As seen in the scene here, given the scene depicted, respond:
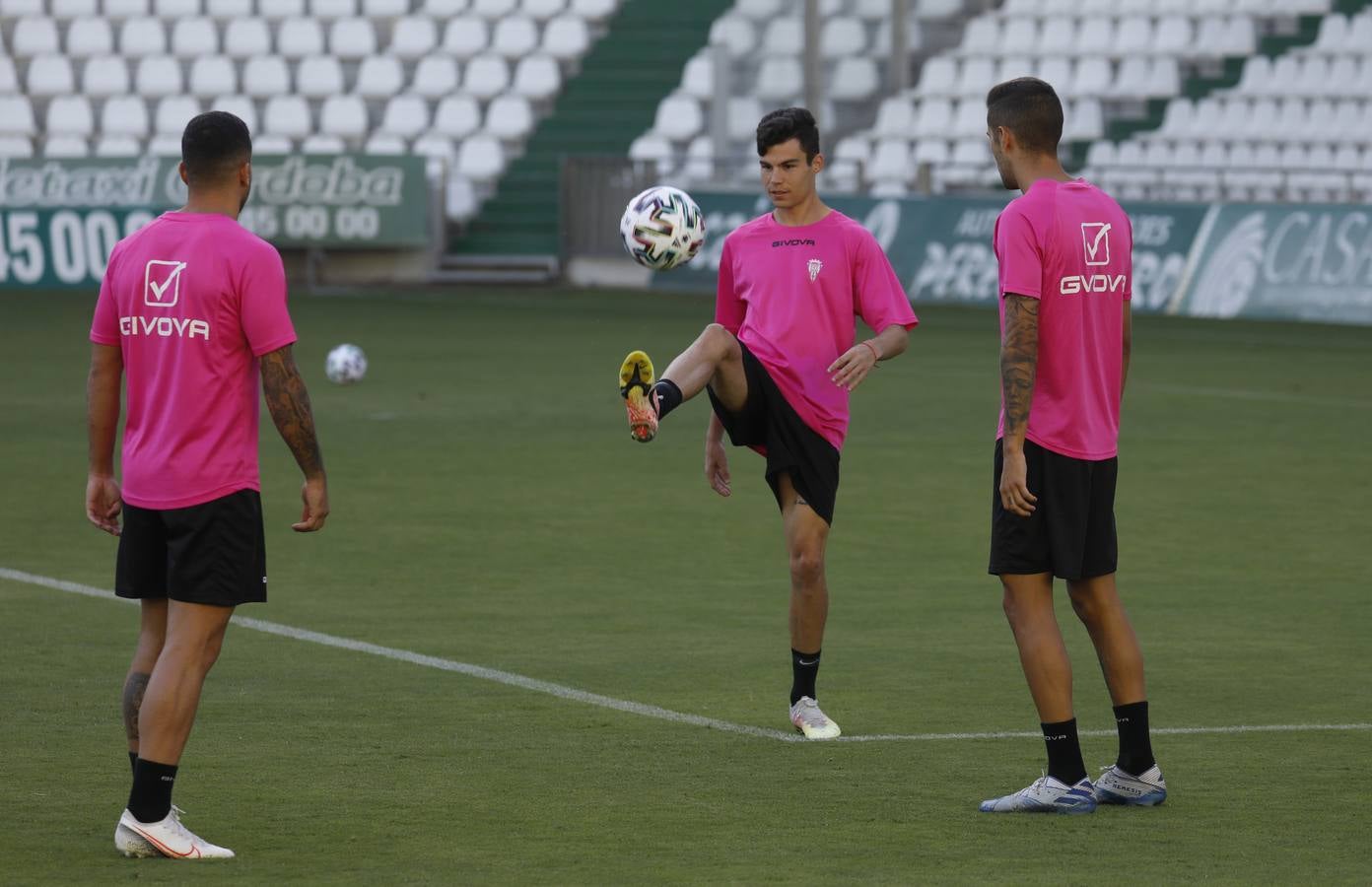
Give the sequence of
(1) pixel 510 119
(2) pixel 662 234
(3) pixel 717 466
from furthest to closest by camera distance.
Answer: (1) pixel 510 119
(2) pixel 662 234
(3) pixel 717 466

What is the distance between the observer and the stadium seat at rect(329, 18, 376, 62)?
123 ft

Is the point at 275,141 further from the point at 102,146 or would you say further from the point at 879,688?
the point at 879,688

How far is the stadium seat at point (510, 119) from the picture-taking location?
36.0m

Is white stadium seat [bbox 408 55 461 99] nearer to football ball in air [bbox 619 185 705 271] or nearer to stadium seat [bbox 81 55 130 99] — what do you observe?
stadium seat [bbox 81 55 130 99]

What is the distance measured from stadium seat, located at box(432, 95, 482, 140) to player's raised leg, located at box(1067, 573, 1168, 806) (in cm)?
3052

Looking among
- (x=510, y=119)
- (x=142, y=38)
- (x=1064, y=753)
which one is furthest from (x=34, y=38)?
(x=1064, y=753)

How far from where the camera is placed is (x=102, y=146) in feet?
119

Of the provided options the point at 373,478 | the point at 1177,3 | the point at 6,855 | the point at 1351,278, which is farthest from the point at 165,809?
the point at 1177,3

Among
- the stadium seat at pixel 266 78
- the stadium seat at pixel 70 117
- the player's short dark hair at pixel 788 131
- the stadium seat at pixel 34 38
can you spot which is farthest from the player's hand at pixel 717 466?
the stadium seat at pixel 34 38

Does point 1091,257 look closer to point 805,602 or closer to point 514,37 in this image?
point 805,602

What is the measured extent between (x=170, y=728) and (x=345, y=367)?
13945mm

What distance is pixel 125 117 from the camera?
37.0 meters

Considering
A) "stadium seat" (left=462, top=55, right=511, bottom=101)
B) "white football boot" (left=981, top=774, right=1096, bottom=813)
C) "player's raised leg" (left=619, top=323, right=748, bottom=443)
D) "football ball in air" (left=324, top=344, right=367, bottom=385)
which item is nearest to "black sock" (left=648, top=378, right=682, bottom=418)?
"player's raised leg" (left=619, top=323, right=748, bottom=443)

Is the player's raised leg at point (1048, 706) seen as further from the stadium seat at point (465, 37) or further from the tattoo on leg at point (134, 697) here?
the stadium seat at point (465, 37)
